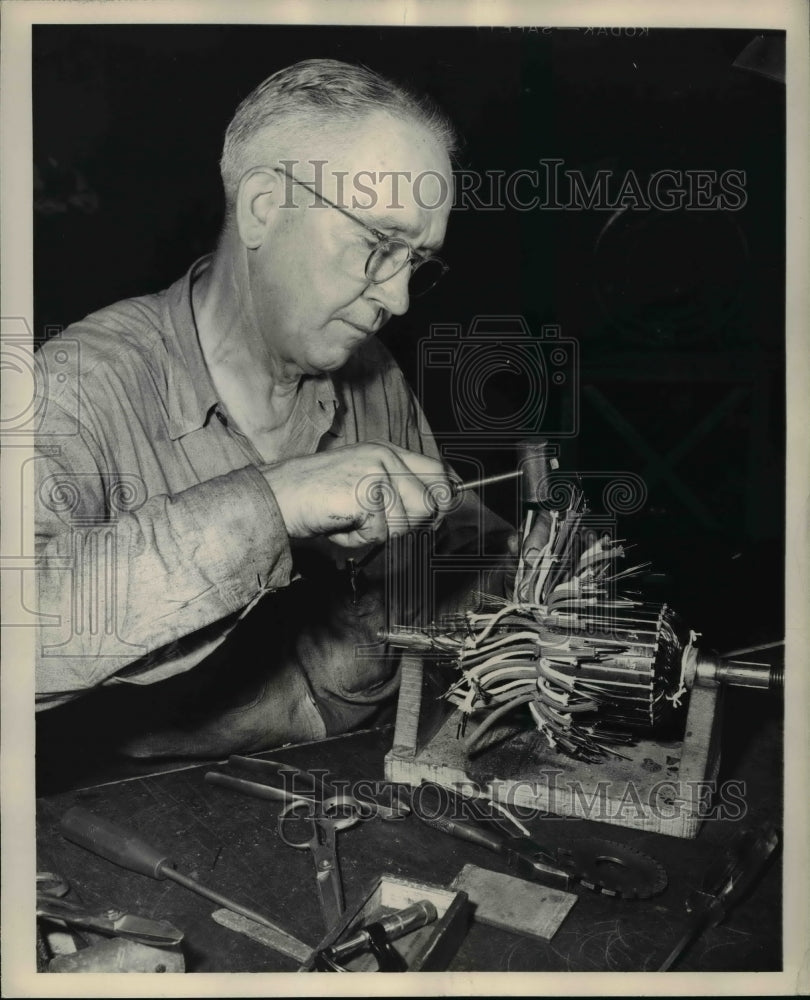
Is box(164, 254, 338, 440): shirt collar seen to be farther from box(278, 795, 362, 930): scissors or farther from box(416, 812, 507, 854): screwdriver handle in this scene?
box(416, 812, 507, 854): screwdriver handle

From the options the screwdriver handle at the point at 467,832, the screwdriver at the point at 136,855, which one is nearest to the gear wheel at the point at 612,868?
the screwdriver handle at the point at 467,832

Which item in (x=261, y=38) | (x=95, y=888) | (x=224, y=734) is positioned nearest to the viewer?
(x=95, y=888)

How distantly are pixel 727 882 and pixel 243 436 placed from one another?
4.35 ft

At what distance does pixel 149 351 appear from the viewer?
6.22 ft

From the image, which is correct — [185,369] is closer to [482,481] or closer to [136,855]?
[482,481]

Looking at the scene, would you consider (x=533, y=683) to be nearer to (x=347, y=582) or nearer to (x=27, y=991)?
(x=347, y=582)

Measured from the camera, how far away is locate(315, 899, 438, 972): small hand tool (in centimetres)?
149

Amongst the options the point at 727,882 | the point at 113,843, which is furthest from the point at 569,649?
the point at 113,843

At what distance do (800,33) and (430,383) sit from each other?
107cm

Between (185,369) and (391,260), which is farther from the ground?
(391,260)

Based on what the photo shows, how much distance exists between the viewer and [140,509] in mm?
1752

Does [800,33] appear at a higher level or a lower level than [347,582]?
higher

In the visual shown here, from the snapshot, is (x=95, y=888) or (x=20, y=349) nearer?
(x=95, y=888)

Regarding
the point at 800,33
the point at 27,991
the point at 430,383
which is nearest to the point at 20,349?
the point at 430,383
